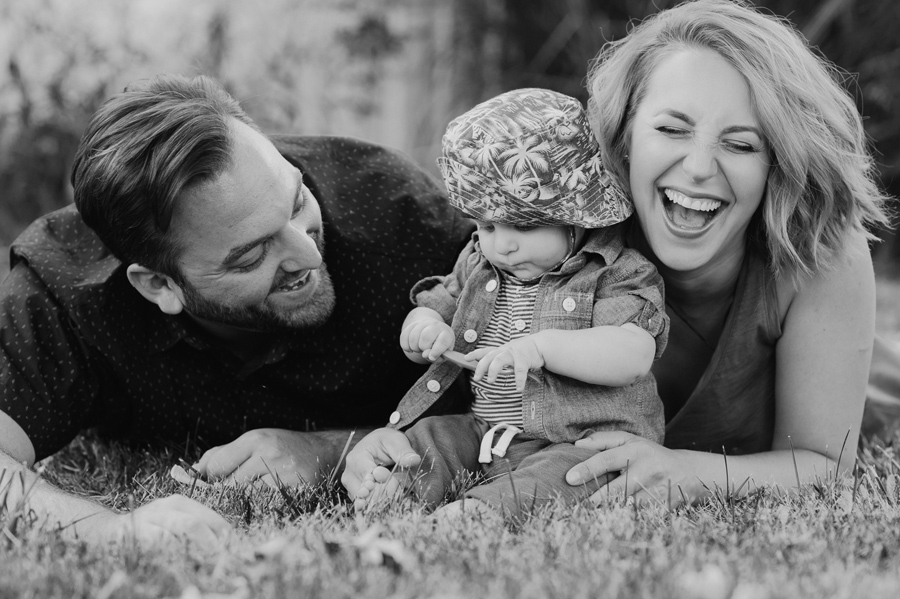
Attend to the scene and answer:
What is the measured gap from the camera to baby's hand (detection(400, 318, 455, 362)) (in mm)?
2635

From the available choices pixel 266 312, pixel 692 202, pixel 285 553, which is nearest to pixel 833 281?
pixel 692 202

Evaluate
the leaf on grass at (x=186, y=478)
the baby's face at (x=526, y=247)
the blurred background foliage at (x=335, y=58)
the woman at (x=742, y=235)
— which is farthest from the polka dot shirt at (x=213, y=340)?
the blurred background foliage at (x=335, y=58)

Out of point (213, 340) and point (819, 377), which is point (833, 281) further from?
point (213, 340)

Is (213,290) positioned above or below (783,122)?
below

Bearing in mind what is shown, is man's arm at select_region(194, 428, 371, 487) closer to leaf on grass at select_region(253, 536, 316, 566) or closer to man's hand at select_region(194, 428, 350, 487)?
man's hand at select_region(194, 428, 350, 487)

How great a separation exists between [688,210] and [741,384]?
629 mm

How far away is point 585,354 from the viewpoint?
2.48 m

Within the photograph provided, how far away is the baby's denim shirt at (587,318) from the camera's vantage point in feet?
8.53

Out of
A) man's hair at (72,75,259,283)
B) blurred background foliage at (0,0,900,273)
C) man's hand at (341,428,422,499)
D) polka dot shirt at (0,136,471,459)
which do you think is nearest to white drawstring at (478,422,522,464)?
man's hand at (341,428,422,499)

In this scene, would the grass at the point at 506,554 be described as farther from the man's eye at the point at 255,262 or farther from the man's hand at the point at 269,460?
the man's eye at the point at 255,262

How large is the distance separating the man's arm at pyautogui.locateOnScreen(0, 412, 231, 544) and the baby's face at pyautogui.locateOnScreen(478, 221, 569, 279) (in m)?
0.95

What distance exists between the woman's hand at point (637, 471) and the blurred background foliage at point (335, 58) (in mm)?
4805

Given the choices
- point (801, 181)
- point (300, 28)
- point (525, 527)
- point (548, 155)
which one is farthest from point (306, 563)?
point (300, 28)

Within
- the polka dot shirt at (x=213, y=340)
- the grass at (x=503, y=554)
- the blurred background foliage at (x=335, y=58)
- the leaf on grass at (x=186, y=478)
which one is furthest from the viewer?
the blurred background foliage at (x=335, y=58)
